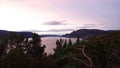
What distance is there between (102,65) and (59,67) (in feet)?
63.9

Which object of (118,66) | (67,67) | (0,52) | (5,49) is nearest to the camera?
(118,66)

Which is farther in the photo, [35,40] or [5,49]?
[35,40]

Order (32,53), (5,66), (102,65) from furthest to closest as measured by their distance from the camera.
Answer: (32,53)
(5,66)
(102,65)

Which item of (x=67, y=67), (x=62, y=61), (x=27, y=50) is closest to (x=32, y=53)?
(x=27, y=50)

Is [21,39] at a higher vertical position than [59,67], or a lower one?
higher

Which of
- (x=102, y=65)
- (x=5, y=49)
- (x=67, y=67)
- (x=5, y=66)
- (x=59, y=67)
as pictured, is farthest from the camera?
(x=5, y=49)

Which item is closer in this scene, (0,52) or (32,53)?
(0,52)

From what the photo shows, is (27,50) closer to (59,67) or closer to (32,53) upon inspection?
(32,53)

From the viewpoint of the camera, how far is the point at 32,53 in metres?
44.7

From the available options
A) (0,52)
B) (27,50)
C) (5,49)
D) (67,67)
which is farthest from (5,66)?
(27,50)

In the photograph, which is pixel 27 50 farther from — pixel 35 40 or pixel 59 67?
pixel 59 67

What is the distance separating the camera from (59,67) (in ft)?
111

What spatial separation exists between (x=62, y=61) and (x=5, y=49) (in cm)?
1190

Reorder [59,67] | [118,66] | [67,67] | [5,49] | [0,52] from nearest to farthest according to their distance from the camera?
[118,66], [67,67], [59,67], [0,52], [5,49]
